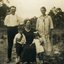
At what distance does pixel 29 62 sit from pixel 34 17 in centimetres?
163

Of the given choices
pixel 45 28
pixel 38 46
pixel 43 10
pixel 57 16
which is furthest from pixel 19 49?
pixel 57 16

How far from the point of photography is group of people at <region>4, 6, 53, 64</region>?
3.50m

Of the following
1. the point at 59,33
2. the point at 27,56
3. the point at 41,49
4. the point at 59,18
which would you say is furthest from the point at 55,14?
the point at 27,56

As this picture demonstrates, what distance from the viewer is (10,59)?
3.42 meters

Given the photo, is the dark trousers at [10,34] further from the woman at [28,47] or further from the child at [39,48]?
the child at [39,48]

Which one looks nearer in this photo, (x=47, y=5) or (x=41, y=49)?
(x=41, y=49)

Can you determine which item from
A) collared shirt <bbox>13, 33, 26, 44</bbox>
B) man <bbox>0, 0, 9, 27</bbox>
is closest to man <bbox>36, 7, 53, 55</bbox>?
collared shirt <bbox>13, 33, 26, 44</bbox>

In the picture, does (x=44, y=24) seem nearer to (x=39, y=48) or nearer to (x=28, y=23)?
(x=28, y=23)

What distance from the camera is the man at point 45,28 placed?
3.64 m

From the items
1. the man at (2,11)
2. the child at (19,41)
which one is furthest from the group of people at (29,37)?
the man at (2,11)

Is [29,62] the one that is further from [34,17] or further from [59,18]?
[59,18]

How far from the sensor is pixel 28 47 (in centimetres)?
354

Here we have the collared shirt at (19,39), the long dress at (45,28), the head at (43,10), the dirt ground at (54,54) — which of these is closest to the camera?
the dirt ground at (54,54)

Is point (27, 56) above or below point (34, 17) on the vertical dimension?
below
